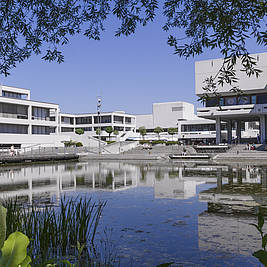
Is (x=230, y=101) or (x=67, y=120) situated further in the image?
(x=67, y=120)

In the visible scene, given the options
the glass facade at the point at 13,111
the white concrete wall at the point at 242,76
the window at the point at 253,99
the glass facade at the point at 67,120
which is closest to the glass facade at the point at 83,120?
the glass facade at the point at 67,120

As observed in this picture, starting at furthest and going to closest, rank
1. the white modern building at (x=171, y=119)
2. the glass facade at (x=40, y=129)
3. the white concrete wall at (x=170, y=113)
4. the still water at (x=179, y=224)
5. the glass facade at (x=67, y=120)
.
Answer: the white concrete wall at (x=170, y=113)
the glass facade at (x=67, y=120)
the white modern building at (x=171, y=119)
the glass facade at (x=40, y=129)
the still water at (x=179, y=224)

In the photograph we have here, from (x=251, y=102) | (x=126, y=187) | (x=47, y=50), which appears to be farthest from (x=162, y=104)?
(x=47, y=50)

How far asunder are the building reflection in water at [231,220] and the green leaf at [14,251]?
4358 mm

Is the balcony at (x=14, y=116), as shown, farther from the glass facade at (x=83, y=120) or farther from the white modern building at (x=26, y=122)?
the glass facade at (x=83, y=120)

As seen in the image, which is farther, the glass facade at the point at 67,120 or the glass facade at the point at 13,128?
the glass facade at the point at 67,120

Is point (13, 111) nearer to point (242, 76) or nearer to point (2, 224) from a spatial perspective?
point (242, 76)

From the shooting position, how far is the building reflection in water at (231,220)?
6.68 metres

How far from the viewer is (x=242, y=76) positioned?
5503 cm

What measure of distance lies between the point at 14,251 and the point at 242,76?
5788 cm

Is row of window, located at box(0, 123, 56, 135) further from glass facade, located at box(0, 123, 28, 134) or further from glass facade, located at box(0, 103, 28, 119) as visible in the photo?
glass facade, located at box(0, 103, 28, 119)

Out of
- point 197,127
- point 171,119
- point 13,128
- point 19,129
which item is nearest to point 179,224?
point 13,128

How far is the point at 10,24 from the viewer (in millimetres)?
7012

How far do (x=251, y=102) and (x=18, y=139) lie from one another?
40662 mm
